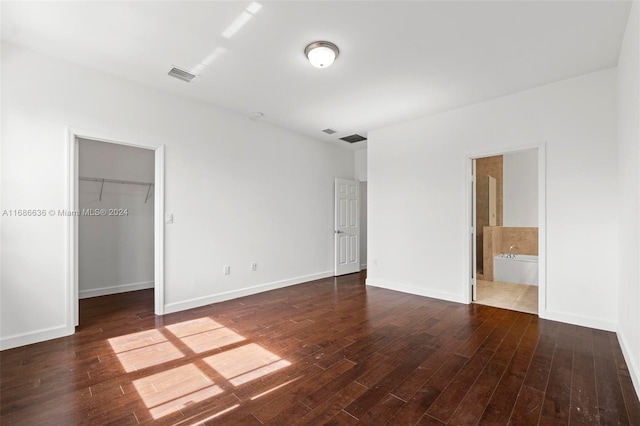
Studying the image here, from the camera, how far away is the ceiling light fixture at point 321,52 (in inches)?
105

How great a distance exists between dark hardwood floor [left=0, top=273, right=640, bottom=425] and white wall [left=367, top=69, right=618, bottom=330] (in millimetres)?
639

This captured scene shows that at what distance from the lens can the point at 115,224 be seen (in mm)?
4793

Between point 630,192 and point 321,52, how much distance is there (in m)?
2.81

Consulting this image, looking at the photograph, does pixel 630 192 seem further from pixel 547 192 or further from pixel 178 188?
pixel 178 188

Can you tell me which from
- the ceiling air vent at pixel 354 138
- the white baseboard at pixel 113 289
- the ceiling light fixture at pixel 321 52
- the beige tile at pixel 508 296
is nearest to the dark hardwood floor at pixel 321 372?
the beige tile at pixel 508 296

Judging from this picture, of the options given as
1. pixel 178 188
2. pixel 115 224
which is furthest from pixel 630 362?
pixel 115 224

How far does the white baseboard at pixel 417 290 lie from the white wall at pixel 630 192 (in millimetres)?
1663

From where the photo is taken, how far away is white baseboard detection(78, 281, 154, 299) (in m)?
4.40

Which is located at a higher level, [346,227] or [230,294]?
[346,227]

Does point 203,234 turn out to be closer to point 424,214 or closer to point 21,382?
point 21,382

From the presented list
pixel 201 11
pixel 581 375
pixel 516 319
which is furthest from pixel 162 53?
pixel 516 319

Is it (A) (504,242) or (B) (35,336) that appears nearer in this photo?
(B) (35,336)

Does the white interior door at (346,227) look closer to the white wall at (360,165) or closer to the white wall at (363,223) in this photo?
the white wall at (360,165)

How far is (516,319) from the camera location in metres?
3.42
